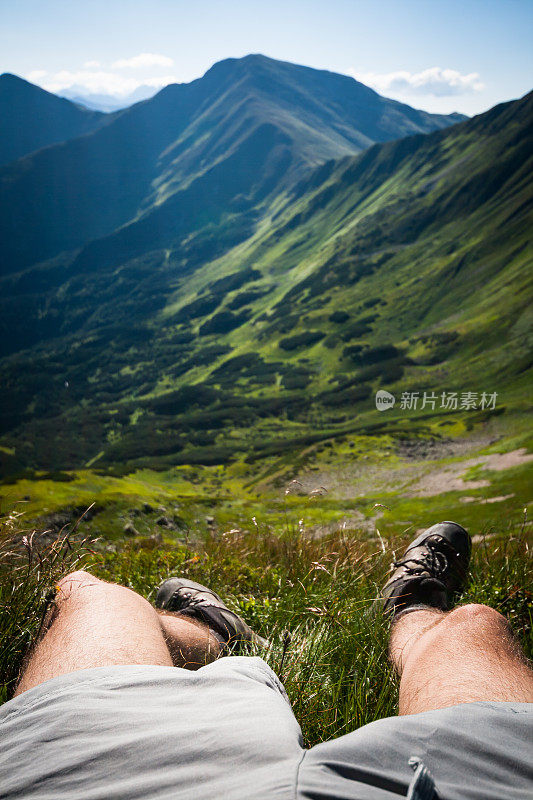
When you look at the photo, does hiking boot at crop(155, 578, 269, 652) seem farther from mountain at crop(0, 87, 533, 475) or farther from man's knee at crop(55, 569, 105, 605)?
mountain at crop(0, 87, 533, 475)

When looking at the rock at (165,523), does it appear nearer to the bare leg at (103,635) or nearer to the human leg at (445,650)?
the human leg at (445,650)

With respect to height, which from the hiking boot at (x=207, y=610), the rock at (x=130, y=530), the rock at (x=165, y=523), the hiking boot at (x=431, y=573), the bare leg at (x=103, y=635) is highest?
the bare leg at (x=103, y=635)

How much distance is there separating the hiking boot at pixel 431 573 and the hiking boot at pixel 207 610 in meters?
1.06

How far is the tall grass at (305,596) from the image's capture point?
2.65m

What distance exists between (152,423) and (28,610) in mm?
166076

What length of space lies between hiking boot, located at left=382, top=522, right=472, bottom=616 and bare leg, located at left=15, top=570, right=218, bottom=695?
148 centimetres

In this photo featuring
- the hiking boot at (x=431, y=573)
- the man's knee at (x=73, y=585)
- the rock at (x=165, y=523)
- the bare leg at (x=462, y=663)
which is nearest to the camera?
the bare leg at (x=462, y=663)

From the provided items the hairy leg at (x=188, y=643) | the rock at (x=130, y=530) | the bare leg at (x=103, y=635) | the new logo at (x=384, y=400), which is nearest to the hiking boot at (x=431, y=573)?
the hairy leg at (x=188, y=643)

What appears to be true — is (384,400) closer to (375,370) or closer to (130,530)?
(375,370)

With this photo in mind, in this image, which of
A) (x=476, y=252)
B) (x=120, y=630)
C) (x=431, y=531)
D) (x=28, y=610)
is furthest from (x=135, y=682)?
(x=476, y=252)

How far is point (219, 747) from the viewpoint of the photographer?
1.54m

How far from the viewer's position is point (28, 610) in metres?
2.96

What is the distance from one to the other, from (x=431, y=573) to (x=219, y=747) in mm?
2986

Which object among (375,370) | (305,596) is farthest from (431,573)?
(375,370)
